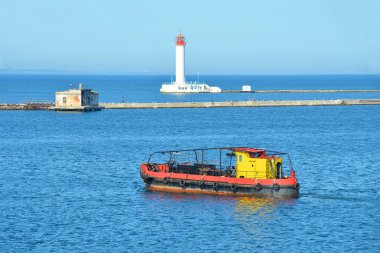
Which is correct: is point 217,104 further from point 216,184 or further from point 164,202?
point 164,202

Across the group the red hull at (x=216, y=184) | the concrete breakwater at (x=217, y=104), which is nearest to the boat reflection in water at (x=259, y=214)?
the red hull at (x=216, y=184)

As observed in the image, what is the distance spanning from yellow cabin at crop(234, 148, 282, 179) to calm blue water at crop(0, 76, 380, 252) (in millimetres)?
2128

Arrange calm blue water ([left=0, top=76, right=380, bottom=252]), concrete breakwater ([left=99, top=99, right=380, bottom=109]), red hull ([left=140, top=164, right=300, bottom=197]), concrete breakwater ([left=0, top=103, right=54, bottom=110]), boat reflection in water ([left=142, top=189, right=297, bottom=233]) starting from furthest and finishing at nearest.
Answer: concrete breakwater ([left=99, top=99, right=380, bottom=109]) → concrete breakwater ([left=0, top=103, right=54, bottom=110]) → red hull ([left=140, top=164, right=300, bottom=197]) → boat reflection in water ([left=142, top=189, right=297, bottom=233]) → calm blue water ([left=0, top=76, right=380, bottom=252])

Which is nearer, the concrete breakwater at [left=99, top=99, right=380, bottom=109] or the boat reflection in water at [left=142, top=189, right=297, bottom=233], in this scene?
the boat reflection in water at [left=142, top=189, right=297, bottom=233]

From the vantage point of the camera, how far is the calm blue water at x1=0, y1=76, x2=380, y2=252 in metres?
42.7

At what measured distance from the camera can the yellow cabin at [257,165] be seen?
5316 cm

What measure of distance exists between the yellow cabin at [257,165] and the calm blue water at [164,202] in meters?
2.13

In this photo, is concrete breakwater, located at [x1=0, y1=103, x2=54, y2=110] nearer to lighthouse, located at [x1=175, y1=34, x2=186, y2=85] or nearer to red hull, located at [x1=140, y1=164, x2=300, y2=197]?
lighthouse, located at [x1=175, y1=34, x2=186, y2=85]

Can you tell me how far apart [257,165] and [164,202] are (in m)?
6.25

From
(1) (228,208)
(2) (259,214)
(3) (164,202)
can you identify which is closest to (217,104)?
(3) (164,202)

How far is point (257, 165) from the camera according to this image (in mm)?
53375

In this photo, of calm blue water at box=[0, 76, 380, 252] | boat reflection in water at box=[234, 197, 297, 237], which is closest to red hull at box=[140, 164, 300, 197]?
boat reflection in water at box=[234, 197, 297, 237]

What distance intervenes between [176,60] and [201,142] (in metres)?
109

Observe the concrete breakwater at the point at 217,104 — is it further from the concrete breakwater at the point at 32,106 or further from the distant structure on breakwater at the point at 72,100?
the distant structure on breakwater at the point at 72,100
